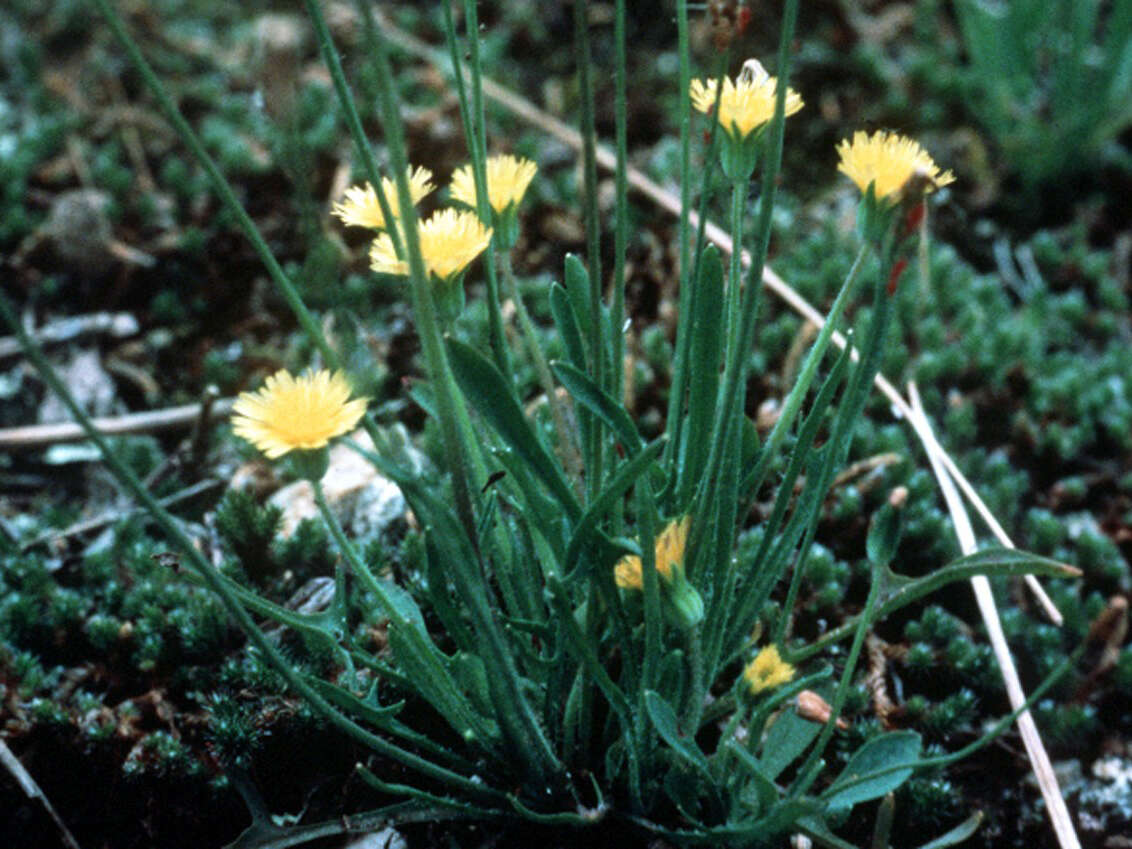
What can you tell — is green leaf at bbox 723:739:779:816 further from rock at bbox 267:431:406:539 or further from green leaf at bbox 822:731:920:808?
rock at bbox 267:431:406:539

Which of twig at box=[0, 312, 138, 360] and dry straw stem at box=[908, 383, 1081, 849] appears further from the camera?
twig at box=[0, 312, 138, 360]

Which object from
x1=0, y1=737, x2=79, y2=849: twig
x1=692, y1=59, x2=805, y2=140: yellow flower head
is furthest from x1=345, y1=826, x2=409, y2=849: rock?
x1=692, y1=59, x2=805, y2=140: yellow flower head

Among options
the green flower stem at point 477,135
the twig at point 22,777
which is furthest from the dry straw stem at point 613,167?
the twig at point 22,777

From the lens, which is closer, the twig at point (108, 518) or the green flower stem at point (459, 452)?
the green flower stem at point (459, 452)

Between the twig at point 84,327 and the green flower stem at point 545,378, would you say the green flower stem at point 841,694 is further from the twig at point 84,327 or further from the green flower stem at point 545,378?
the twig at point 84,327

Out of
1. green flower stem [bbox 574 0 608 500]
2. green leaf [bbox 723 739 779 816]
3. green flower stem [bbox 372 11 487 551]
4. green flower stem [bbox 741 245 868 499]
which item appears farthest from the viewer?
green flower stem [bbox 741 245 868 499]

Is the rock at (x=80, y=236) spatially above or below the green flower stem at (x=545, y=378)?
above

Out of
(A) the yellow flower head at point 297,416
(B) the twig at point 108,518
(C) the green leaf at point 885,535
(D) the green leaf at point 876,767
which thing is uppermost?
(B) the twig at point 108,518
